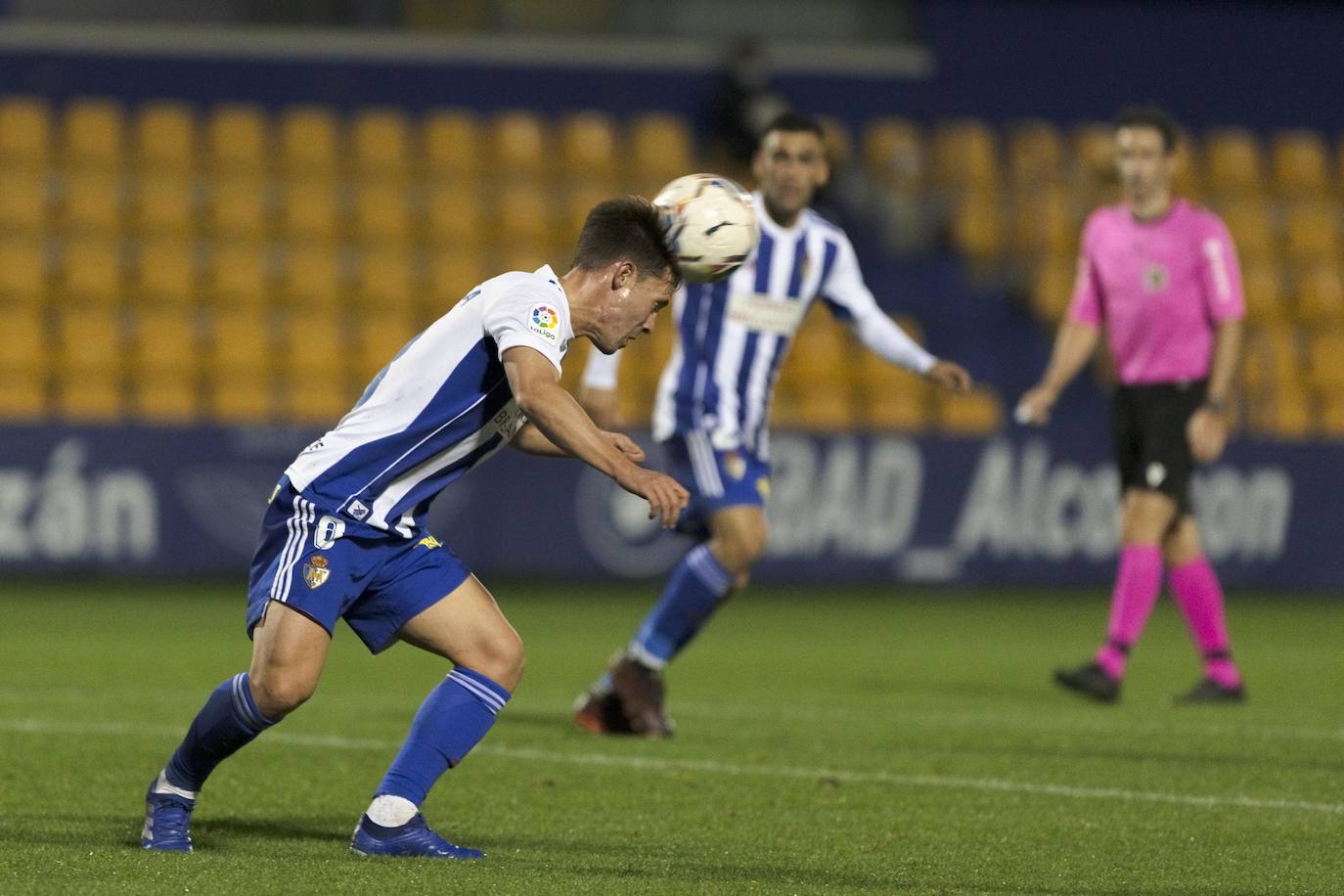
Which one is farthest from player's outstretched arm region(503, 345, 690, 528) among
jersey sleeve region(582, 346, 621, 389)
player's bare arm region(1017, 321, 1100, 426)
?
player's bare arm region(1017, 321, 1100, 426)

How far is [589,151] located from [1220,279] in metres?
9.00

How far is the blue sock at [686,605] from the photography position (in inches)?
299

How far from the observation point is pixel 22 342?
14594 mm

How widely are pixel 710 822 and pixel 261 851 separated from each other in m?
1.24

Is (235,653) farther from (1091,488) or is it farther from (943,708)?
(1091,488)

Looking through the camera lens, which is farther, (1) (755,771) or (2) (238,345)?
(2) (238,345)

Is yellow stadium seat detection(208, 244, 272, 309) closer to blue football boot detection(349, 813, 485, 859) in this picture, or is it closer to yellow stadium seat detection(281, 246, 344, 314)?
yellow stadium seat detection(281, 246, 344, 314)

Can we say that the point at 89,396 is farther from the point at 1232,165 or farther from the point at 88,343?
the point at 1232,165

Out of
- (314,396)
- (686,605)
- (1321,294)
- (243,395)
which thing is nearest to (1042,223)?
(1321,294)

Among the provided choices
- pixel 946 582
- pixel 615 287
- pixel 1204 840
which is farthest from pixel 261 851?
pixel 946 582

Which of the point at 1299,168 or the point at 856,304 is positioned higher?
the point at 1299,168

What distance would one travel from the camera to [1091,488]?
14.8 m

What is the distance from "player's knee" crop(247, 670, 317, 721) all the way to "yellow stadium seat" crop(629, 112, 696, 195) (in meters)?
12.1

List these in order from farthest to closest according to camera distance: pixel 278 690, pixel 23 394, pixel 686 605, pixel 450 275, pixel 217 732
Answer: pixel 450 275 < pixel 23 394 < pixel 686 605 < pixel 217 732 < pixel 278 690
